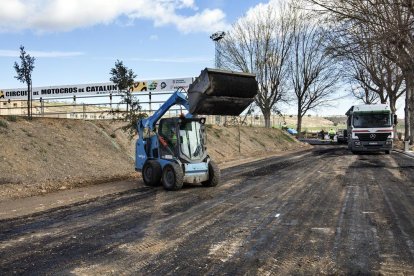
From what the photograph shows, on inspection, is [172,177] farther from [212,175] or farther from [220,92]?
[220,92]

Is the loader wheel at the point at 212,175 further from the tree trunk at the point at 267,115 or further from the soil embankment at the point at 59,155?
the tree trunk at the point at 267,115

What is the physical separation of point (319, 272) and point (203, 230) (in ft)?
8.86

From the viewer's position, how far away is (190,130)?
12969 millimetres

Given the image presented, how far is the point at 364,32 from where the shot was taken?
683 inches

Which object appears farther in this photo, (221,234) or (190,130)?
(190,130)

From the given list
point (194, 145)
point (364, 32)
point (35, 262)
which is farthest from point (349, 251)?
point (364, 32)

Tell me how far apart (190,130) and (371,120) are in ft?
60.1

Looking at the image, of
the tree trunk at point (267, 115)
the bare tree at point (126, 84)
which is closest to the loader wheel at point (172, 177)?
the bare tree at point (126, 84)

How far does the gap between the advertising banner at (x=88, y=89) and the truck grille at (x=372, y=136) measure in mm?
12513

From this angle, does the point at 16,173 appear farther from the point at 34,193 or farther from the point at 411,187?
the point at 411,187

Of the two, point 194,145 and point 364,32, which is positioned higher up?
point 364,32

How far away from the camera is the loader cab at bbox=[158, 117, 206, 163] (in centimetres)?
1279

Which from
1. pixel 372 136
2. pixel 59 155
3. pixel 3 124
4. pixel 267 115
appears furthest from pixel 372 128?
pixel 267 115

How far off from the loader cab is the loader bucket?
0.80 metres
